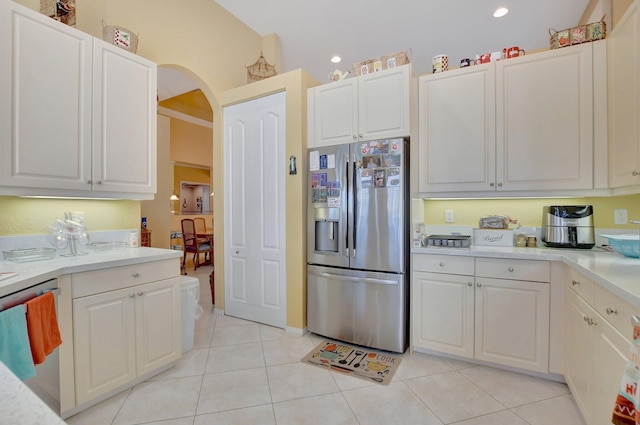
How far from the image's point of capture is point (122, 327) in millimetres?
1916

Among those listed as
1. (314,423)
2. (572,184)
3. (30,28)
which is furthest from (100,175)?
(572,184)

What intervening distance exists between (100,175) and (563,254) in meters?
3.29

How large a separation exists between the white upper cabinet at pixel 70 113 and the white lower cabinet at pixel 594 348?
118 inches

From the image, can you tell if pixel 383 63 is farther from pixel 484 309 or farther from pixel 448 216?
pixel 484 309

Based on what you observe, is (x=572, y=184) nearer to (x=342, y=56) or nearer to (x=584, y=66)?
(x=584, y=66)

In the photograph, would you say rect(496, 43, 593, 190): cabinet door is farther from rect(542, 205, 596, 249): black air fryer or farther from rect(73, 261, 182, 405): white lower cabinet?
rect(73, 261, 182, 405): white lower cabinet

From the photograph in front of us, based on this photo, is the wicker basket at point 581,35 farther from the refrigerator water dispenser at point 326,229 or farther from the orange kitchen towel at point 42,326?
the orange kitchen towel at point 42,326

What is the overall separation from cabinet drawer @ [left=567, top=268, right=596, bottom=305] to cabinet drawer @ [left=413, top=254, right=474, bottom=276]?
0.57 metres

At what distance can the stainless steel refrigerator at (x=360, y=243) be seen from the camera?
8.11 feet

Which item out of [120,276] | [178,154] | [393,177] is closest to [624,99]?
[393,177]

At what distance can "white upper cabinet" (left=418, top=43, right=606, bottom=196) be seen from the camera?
2.16m

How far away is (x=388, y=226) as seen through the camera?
249cm

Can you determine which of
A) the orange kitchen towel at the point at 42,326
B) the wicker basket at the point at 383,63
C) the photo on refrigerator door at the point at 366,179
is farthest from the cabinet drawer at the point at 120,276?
the wicker basket at the point at 383,63

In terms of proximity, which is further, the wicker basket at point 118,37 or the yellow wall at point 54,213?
the wicker basket at point 118,37
